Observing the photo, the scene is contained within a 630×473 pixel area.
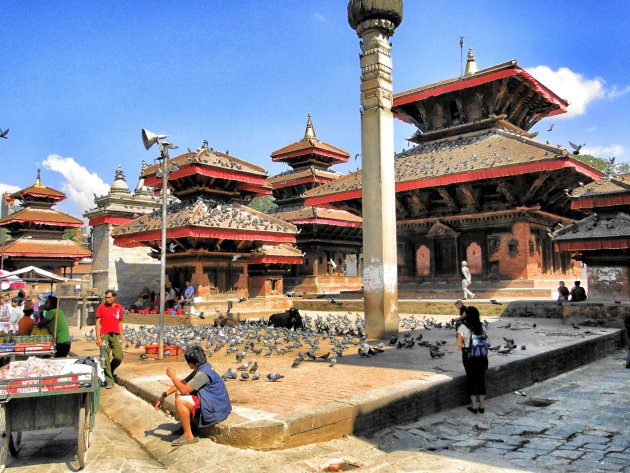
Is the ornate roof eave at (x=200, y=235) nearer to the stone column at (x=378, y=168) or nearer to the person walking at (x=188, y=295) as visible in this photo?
the person walking at (x=188, y=295)

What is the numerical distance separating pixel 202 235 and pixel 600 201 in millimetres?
16022

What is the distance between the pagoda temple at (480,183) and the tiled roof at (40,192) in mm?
28812

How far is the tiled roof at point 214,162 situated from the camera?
2416cm

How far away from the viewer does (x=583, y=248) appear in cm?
1783

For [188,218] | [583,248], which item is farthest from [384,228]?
[188,218]

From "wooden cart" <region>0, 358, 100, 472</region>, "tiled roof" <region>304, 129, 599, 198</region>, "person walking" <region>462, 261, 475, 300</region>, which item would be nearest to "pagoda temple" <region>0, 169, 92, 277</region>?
"tiled roof" <region>304, 129, 599, 198</region>

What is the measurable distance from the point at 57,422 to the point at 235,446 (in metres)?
1.91

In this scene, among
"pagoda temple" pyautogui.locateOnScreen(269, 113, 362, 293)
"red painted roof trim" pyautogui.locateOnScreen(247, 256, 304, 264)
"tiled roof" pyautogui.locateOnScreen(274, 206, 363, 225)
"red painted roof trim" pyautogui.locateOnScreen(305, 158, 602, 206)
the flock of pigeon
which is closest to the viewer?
the flock of pigeon

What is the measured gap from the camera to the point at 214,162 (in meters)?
24.9

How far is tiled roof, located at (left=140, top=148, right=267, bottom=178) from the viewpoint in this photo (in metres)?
24.2

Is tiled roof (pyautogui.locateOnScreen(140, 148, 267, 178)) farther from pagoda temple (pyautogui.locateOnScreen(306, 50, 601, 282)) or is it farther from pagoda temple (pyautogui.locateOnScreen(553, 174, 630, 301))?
pagoda temple (pyautogui.locateOnScreen(553, 174, 630, 301))

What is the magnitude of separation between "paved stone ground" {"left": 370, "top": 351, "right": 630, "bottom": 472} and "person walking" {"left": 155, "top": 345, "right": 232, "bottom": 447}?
2.02 meters

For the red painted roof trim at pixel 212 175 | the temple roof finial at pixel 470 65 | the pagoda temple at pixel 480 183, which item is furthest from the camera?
the temple roof finial at pixel 470 65

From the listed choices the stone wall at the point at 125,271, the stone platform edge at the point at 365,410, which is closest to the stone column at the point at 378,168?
the stone platform edge at the point at 365,410
